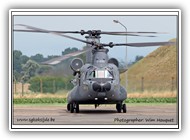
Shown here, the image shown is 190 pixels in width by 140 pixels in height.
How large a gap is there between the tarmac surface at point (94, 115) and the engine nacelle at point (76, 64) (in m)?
1.03

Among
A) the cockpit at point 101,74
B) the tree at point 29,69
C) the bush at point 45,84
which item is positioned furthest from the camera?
the cockpit at point 101,74

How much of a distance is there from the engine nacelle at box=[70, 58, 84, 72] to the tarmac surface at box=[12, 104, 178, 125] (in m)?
1.03

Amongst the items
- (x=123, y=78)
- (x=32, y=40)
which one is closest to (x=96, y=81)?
(x=123, y=78)

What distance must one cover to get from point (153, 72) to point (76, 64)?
214 centimetres

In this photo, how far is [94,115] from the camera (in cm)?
3219

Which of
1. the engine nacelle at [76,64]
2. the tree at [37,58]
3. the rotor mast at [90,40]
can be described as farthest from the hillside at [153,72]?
the tree at [37,58]

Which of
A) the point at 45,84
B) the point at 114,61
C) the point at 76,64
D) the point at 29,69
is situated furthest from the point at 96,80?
the point at 29,69

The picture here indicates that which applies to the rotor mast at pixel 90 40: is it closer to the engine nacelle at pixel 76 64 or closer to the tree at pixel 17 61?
the engine nacelle at pixel 76 64

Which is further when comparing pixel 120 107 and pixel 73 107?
pixel 73 107

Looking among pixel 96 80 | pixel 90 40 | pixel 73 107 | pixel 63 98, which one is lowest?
pixel 73 107

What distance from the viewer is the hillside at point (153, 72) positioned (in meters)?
31.4

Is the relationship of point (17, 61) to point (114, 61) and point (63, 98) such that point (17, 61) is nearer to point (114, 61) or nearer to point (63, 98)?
point (63, 98)

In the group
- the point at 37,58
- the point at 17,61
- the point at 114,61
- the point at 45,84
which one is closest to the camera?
the point at 17,61
